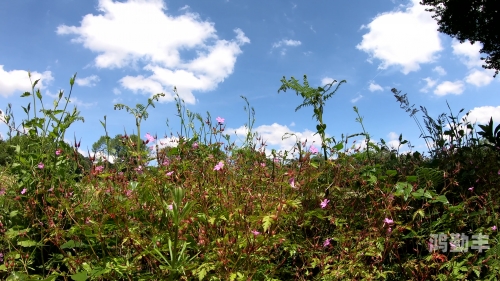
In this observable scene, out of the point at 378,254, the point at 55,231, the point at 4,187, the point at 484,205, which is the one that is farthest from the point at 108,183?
the point at 484,205

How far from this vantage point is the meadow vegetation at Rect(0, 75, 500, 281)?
1.83 metres

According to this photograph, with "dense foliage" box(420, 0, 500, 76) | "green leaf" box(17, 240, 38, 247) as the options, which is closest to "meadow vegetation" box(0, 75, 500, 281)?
"green leaf" box(17, 240, 38, 247)

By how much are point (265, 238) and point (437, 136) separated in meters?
2.80

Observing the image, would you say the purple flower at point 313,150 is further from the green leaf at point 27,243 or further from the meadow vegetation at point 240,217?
the green leaf at point 27,243

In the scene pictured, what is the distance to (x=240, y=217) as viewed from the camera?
1.87 m

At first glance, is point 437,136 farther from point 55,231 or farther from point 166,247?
point 55,231

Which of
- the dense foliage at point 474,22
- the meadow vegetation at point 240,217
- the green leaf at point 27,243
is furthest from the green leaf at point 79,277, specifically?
the dense foliage at point 474,22

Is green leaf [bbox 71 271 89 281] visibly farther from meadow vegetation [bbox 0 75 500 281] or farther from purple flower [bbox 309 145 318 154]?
purple flower [bbox 309 145 318 154]

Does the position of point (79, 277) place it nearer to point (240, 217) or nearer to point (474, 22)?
point (240, 217)

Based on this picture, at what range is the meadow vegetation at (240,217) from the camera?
1.83 metres

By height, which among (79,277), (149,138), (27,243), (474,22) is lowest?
(79,277)

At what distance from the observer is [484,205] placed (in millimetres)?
2383

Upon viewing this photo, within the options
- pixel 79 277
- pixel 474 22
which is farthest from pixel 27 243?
pixel 474 22

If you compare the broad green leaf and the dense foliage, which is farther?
the dense foliage
